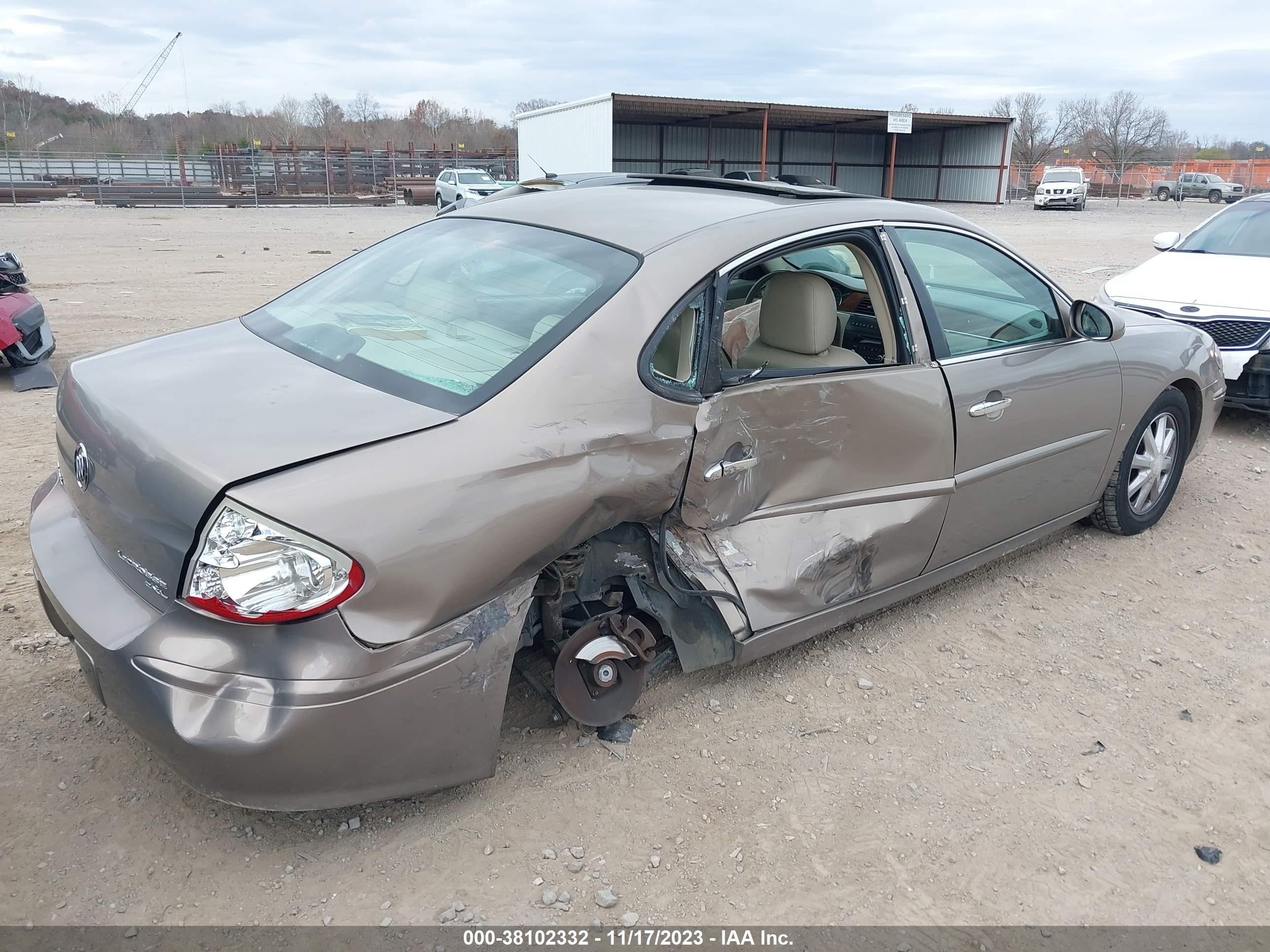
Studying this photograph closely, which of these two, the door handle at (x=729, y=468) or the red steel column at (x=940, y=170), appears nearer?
the door handle at (x=729, y=468)

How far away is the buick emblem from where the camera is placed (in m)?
2.48

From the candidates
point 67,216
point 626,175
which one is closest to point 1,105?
point 67,216

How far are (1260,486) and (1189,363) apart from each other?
1.51 meters

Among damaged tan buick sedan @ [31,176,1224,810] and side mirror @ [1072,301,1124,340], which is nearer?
damaged tan buick sedan @ [31,176,1224,810]

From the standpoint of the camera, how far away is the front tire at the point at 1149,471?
439cm

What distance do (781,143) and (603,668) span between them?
4280cm

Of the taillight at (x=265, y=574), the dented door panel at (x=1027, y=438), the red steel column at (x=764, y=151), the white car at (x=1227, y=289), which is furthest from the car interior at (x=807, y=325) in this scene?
the red steel column at (x=764, y=151)

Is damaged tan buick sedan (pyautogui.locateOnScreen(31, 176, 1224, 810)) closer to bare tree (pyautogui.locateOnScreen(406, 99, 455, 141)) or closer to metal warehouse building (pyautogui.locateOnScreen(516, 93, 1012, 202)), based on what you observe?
metal warehouse building (pyautogui.locateOnScreen(516, 93, 1012, 202))

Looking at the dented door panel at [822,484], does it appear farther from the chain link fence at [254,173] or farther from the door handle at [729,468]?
the chain link fence at [254,173]

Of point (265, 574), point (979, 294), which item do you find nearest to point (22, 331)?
point (265, 574)

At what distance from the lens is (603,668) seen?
2.82 m

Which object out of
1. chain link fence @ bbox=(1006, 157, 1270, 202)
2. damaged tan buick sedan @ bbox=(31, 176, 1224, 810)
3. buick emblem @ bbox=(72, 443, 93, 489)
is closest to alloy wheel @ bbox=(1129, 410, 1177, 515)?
damaged tan buick sedan @ bbox=(31, 176, 1224, 810)

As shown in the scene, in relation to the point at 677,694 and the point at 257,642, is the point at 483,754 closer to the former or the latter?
the point at 257,642

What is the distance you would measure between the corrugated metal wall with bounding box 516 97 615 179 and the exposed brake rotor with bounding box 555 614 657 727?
26.4 m
